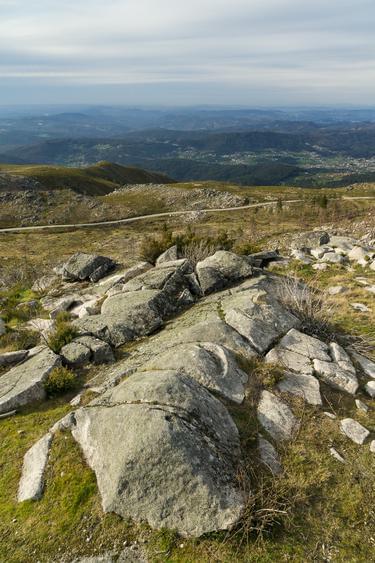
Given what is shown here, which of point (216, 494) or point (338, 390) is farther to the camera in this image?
point (338, 390)

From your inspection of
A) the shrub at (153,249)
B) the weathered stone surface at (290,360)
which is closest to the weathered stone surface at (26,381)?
the weathered stone surface at (290,360)

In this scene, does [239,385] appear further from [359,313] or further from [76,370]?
[359,313]

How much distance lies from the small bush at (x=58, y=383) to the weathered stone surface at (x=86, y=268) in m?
14.2

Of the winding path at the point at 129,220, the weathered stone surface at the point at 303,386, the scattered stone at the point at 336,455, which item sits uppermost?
the weathered stone surface at the point at 303,386

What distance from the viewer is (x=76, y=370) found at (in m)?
11.8

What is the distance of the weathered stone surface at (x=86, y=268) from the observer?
2485 centimetres

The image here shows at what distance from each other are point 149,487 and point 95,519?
115 centimetres

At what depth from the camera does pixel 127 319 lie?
536 inches

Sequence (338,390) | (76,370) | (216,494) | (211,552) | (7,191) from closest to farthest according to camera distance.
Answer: (211,552) < (216,494) < (338,390) < (76,370) < (7,191)

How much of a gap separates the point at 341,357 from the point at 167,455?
7.09 metres

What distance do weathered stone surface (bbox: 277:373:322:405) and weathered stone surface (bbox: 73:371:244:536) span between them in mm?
2413

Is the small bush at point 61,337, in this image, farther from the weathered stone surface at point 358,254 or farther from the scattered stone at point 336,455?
the weathered stone surface at point 358,254

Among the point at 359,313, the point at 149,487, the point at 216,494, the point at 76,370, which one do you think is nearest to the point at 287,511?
the point at 216,494

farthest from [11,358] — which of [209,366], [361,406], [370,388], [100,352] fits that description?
[370,388]
